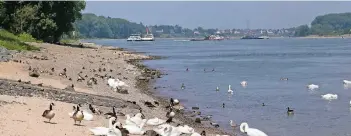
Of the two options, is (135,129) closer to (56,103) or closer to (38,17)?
(56,103)

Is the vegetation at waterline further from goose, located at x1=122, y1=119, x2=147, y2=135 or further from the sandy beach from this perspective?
goose, located at x1=122, y1=119, x2=147, y2=135

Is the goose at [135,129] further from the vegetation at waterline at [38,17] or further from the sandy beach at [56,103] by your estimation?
the vegetation at waterline at [38,17]

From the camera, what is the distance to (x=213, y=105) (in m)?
31.1

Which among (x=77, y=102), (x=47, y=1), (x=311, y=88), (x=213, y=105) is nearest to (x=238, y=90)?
(x=311, y=88)

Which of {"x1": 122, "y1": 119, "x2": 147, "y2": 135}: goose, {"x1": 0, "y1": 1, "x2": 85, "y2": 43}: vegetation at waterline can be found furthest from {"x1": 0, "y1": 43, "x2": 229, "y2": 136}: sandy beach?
{"x1": 0, "y1": 1, "x2": 85, "y2": 43}: vegetation at waterline

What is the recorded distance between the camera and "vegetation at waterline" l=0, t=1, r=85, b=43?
77.4 metres

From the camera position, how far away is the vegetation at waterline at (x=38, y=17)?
77.4 metres

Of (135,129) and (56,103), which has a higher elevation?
(56,103)

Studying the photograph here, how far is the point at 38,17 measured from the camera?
78.4m

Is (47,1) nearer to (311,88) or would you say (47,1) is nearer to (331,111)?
(311,88)

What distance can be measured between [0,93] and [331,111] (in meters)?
17.7

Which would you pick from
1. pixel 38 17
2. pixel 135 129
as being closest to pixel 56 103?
pixel 135 129

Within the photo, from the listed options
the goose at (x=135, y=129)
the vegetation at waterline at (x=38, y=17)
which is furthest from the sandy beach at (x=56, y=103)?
the vegetation at waterline at (x=38, y=17)

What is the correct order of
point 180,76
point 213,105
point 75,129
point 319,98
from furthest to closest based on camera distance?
point 180,76 < point 319,98 < point 213,105 < point 75,129
